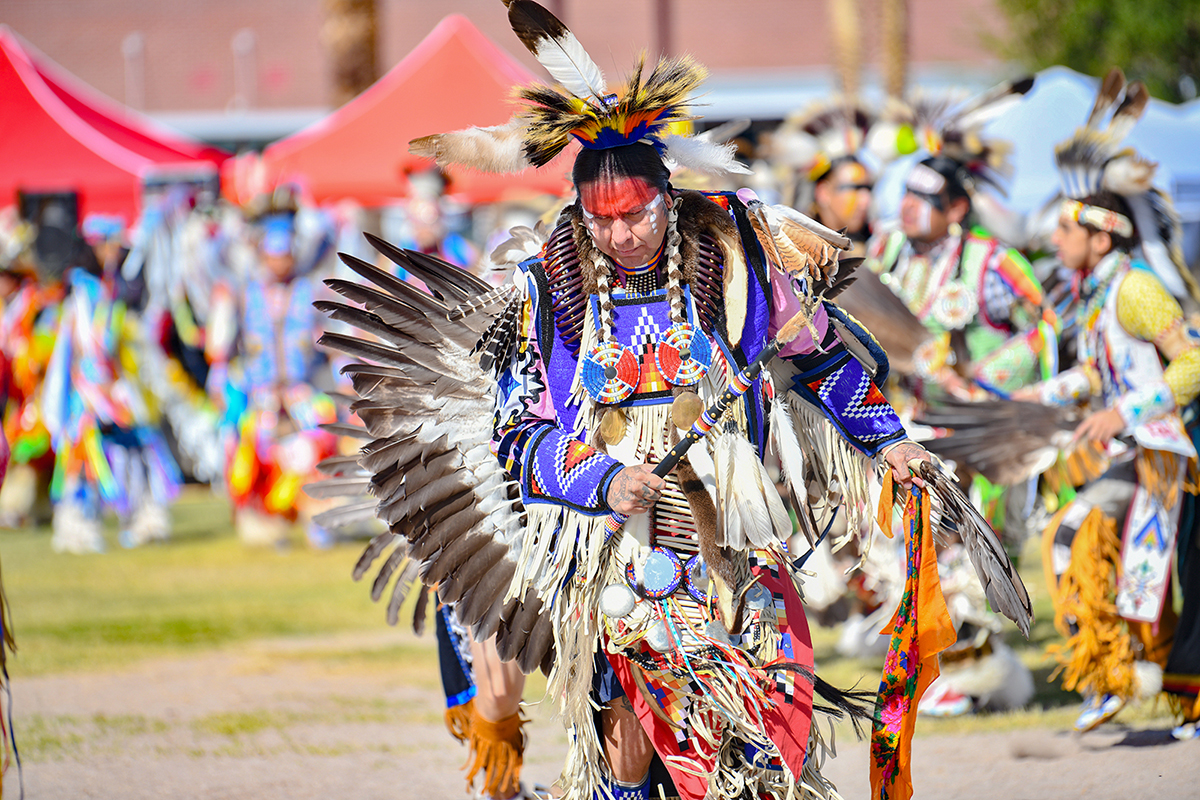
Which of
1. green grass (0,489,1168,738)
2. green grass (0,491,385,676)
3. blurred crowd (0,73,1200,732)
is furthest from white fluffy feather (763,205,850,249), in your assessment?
green grass (0,491,385,676)

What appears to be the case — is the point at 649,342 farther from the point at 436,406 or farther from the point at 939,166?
the point at 939,166

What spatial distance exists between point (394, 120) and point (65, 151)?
143 inches

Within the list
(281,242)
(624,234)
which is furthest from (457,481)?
(281,242)

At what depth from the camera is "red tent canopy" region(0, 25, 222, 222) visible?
43.3 ft

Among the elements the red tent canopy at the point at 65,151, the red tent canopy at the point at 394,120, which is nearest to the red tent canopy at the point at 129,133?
the red tent canopy at the point at 65,151

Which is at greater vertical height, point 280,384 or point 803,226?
point 803,226

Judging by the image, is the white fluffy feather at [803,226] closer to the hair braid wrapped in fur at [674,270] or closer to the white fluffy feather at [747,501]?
the hair braid wrapped in fur at [674,270]

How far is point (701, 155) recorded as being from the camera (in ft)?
8.98

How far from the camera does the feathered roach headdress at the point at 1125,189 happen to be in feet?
15.2

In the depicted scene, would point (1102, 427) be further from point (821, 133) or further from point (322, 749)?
point (821, 133)

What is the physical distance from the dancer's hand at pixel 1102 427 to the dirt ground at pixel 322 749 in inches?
41.4

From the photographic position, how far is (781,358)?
278 centimetres

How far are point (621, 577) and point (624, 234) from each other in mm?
703

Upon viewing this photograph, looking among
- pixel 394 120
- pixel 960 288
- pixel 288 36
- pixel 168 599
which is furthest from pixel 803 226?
pixel 288 36
